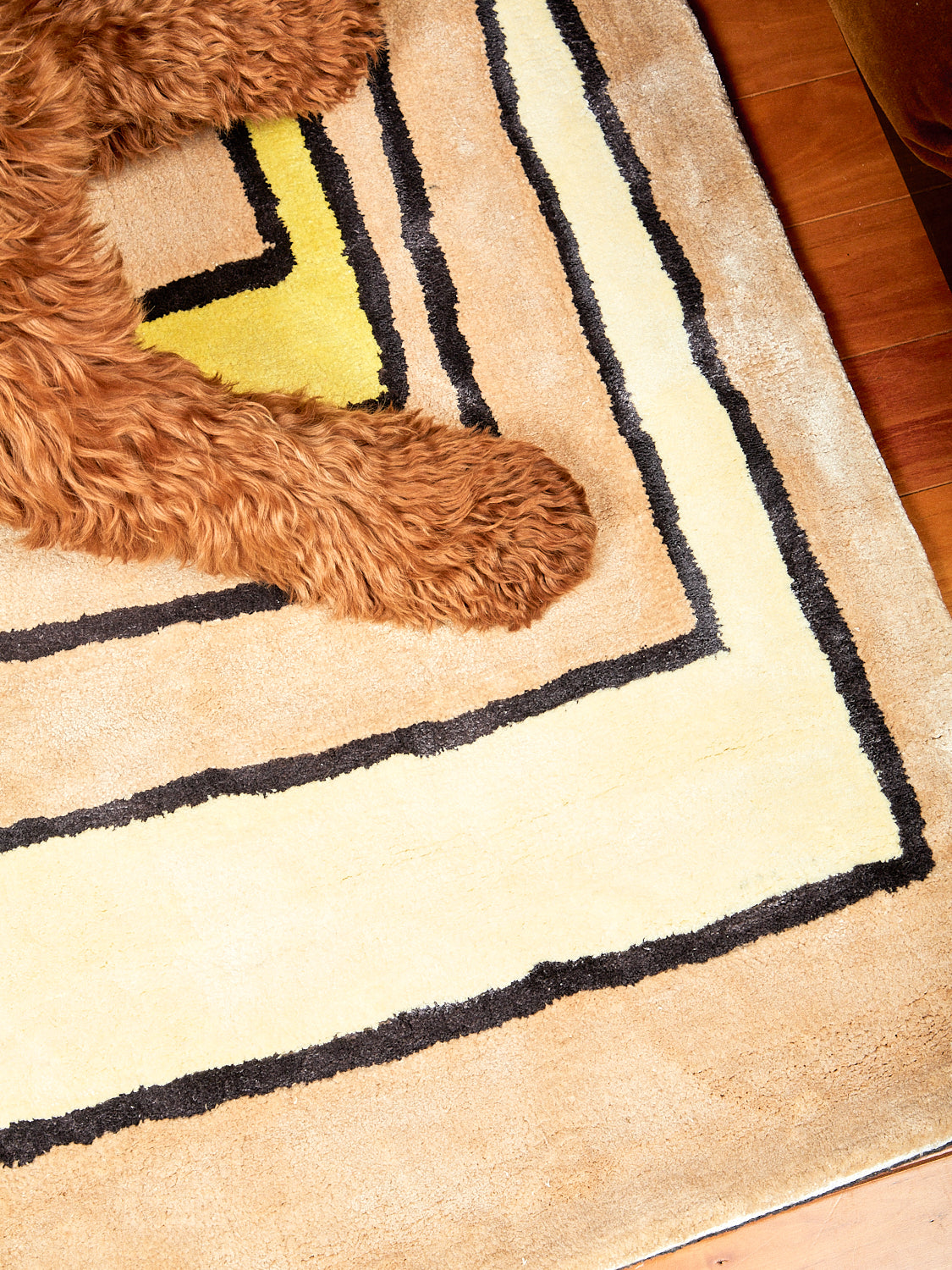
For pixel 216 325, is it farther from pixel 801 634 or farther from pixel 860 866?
pixel 860 866

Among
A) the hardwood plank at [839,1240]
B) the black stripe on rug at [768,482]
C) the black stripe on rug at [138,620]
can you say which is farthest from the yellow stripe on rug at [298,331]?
the hardwood plank at [839,1240]

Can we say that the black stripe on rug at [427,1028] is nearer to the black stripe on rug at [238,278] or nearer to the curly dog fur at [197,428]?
the curly dog fur at [197,428]

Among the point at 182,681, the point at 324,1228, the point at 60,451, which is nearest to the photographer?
the point at 60,451

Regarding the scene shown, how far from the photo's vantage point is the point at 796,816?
0.93 metres

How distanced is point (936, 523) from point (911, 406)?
144mm

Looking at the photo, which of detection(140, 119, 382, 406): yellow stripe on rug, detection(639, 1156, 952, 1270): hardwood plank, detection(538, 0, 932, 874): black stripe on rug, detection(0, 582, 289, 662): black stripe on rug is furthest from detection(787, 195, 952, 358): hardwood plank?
detection(639, 1156, 952, 1270): hardwood plank

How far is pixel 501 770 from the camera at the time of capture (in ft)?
3.11

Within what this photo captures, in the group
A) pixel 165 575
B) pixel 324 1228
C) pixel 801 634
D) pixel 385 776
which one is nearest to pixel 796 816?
pixel 801 634

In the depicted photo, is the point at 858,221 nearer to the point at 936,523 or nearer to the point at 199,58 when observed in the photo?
the point at 936,523

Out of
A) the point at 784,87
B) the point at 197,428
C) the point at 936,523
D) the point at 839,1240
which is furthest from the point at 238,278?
the point at 839,1240

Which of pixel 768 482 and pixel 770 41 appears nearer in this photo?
pixel 768 482

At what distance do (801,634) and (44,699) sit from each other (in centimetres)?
85

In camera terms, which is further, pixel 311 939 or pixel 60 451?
pixel 311 939

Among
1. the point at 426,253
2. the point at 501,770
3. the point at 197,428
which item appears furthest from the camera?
the point at 426,253
